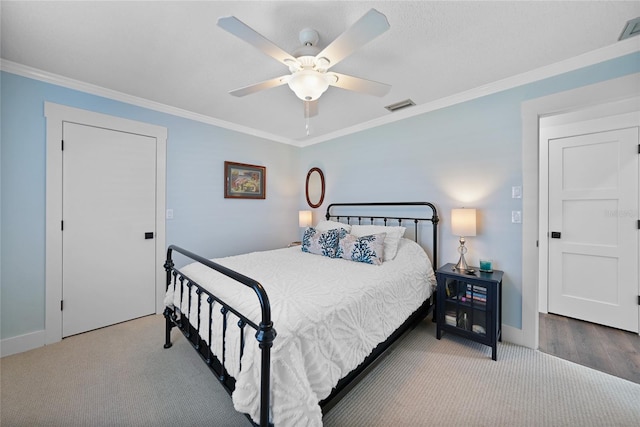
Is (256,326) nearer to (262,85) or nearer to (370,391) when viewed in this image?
(370,391)

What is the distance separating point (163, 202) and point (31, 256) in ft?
3.79

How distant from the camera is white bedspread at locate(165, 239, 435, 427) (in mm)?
1143

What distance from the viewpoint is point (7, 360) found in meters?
2.08

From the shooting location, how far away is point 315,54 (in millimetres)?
1688

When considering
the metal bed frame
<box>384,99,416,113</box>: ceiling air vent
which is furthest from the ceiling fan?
the metal bed frame

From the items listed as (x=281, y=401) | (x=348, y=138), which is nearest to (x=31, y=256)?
(x=281, y=401)

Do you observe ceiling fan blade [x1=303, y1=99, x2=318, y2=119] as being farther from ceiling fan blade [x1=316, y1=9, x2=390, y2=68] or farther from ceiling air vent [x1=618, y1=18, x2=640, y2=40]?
ceiling air vent [x1=618, y1=18, x2=640, y2=40]

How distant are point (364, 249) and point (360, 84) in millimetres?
1501

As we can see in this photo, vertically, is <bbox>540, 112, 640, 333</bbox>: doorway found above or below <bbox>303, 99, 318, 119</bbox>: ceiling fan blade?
below

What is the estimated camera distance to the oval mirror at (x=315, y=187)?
416 cm

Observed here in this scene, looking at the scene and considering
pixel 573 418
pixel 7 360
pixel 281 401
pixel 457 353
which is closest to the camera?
pixel 281 401

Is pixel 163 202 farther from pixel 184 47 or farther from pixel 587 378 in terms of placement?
pixel 587 378

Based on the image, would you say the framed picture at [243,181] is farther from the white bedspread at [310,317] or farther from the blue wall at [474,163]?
the blue wall at [474,163]

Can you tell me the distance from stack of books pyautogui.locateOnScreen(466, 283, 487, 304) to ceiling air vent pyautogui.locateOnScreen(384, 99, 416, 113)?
2003mm
